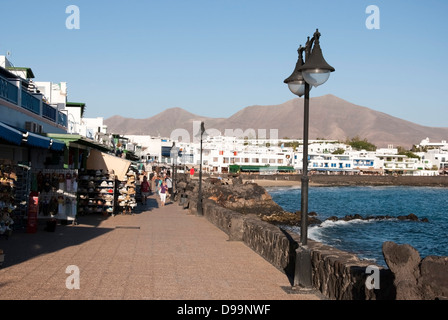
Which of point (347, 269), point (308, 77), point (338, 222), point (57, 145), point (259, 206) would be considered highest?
point (308, 77)

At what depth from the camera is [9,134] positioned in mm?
11078

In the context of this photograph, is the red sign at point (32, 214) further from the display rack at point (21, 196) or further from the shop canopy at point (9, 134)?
the shop canopy at point (9, 134)

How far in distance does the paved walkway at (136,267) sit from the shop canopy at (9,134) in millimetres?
2392

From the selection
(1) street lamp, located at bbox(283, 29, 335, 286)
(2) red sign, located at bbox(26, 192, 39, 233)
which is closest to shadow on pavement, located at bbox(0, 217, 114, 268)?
(2) red sign, located at bbox(26, 192, 39, 233)

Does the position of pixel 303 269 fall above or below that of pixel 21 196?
below

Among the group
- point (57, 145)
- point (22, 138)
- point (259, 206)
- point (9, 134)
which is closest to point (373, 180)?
point (259, 206)

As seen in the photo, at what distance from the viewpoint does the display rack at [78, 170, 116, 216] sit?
21.6m

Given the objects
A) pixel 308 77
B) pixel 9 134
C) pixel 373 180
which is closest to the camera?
pixel 308 77

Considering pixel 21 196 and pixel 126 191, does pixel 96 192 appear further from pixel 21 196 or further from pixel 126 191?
pixel 21 196

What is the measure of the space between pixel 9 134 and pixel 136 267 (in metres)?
3.79

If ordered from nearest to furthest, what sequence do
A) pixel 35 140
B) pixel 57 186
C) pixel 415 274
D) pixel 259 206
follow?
pixel 415 274, pixel 35 140, pixel 57 186, pixel 259 206

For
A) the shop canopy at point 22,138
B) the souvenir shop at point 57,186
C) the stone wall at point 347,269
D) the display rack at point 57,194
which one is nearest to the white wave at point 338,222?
the souvenir shop at point 57,186

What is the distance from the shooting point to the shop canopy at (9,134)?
10.7 metres
